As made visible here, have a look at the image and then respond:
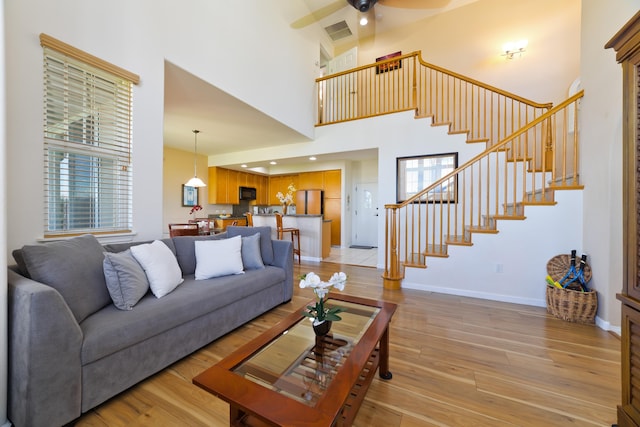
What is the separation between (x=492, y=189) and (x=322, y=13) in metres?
4.61

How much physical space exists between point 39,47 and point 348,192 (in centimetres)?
575

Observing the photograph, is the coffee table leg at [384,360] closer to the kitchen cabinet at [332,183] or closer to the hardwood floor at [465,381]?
the hardwood floor at [465,381]

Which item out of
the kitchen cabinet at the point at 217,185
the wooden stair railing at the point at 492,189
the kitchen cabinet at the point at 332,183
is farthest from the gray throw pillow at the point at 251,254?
the kitchen cabinet at the point at 217,185

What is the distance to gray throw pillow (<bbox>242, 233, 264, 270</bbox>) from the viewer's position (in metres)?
2.64

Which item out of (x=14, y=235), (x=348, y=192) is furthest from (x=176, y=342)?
(x=348, y=192)

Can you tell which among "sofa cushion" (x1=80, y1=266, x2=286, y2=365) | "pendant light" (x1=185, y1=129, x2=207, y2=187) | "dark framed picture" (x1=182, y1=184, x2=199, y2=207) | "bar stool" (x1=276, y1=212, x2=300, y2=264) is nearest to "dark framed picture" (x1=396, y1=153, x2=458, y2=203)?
"bar stool" (x1=276, y1=212, x2=300, y2=264)

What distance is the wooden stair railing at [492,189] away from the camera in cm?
299

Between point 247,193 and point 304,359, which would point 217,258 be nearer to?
point 304,359

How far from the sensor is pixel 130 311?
5.07 feet

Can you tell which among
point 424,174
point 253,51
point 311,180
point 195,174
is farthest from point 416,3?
point 195,174

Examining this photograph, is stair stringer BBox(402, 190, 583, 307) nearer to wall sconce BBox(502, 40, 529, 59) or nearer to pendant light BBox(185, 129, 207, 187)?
wall sconce BBox(502, 40, 529, 59)

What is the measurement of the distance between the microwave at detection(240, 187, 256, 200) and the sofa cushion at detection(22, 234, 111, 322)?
18.4ft

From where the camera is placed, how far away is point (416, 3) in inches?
202

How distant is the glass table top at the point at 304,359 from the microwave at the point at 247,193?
6142 mm
